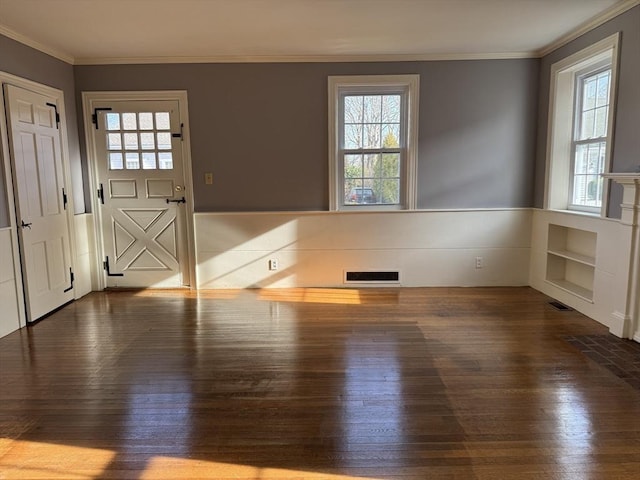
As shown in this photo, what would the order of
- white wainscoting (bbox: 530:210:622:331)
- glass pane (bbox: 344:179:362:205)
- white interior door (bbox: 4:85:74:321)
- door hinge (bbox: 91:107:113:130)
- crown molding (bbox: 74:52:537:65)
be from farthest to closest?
1. glass pane (bbox: 344:179:362:205)
2. door hinge (bbox: 91:107:113:130)
3. crown molding (bbox: 74:52:537:65)
4. white interior door (bbox: 4:85:74:321)
5. white wainscoting (bbox: 530:210:622:331)

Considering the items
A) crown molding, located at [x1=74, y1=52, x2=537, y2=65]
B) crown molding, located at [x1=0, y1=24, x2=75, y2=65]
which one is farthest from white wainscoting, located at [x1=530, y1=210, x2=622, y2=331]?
crown molding, located at [x1=0, y1=24, x2=75, y2=65]

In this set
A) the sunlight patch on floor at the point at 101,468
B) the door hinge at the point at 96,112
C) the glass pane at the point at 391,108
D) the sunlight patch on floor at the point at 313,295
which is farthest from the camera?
the glass pane at the point at 391,108

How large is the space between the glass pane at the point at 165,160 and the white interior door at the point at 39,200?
100 centimetres

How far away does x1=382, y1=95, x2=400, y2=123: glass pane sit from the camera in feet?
16.5

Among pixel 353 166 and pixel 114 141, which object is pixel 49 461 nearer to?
pixel 114 141

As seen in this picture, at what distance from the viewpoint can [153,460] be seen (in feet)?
6.61

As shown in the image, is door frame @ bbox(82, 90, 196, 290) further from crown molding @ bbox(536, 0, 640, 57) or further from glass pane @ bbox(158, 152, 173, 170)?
crown molding @ bbox(536, 0, 640, 57)

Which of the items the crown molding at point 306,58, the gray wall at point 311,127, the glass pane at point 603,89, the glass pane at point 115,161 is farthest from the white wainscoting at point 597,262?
the glass pane at point 115,161

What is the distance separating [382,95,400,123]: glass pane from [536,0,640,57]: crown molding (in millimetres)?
1652

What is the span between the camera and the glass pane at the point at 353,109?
5008 millimetres

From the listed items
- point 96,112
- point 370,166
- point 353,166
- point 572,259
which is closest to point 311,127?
point 353,166

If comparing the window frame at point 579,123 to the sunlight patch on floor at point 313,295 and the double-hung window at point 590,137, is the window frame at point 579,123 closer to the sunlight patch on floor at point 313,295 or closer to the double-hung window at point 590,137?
the double-hung window at point 590,137

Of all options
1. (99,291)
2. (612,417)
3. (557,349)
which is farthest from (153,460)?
(99,291)

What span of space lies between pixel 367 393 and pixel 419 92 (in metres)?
3.61
